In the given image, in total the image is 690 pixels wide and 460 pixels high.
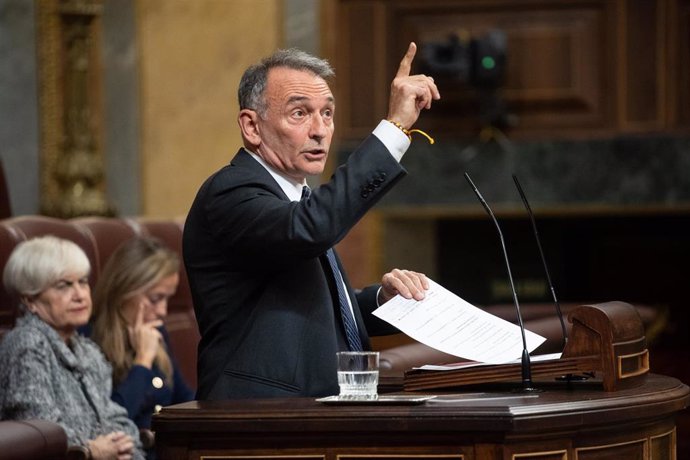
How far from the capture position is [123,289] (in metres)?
3.95

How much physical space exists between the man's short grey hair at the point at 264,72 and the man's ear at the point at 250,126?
0.5 inches

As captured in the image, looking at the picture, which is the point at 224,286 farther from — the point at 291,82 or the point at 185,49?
the point at 185,49

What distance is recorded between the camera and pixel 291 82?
8.18 ft

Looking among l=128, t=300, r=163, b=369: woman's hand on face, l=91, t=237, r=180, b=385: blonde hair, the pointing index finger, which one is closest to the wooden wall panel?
l=91, t=237, r=180, b=385: blonde hair

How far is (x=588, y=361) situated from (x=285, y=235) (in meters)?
0.54

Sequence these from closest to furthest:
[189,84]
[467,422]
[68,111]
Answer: [467,422] → [68,111] → [189,84]

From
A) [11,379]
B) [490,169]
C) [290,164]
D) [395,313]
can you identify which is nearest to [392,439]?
[395,313]

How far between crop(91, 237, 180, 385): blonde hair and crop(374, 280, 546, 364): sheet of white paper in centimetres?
161

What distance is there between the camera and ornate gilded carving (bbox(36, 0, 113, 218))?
6.20 m

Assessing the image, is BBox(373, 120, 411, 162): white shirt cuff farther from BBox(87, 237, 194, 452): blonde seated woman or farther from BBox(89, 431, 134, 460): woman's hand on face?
BBox(87, 237, 194, 452): blonde seated woman

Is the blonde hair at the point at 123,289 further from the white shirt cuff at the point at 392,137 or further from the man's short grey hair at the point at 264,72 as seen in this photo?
the white shirt cuff at the point at 392,137

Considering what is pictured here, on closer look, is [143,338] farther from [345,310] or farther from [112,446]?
[345,310]

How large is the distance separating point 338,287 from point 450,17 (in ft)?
13.8

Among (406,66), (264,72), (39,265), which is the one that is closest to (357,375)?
(406,66)
